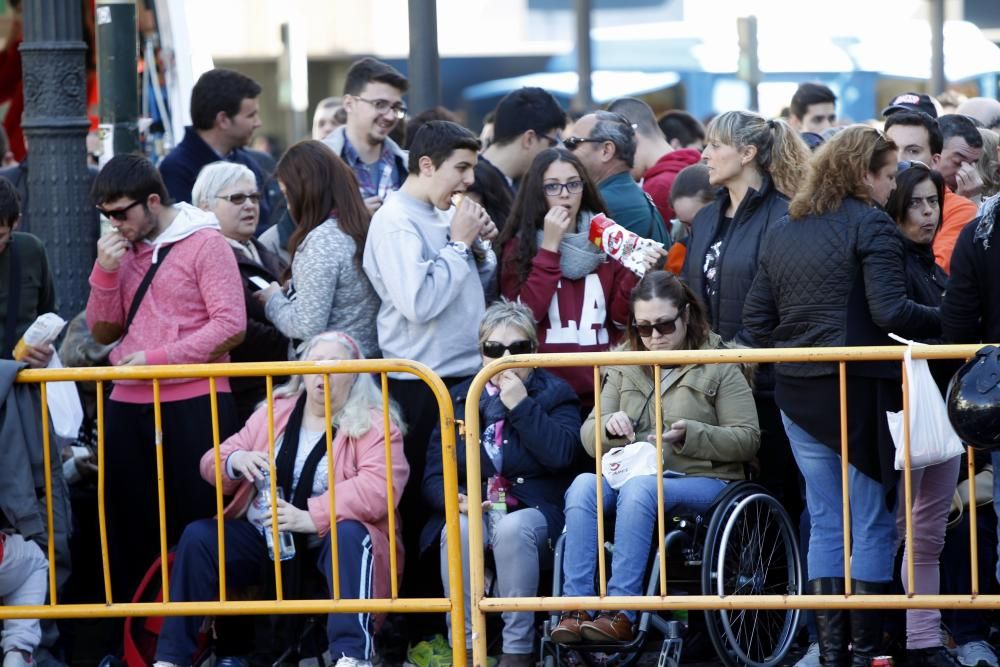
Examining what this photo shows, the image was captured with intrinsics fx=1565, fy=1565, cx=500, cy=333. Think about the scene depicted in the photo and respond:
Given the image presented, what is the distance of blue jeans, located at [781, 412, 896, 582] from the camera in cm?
574

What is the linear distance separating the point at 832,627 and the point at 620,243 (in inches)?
72.1

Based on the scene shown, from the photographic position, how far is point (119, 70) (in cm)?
744

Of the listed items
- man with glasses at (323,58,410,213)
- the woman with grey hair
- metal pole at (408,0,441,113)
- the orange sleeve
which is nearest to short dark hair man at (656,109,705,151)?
metal pole at (408,0,441,113)

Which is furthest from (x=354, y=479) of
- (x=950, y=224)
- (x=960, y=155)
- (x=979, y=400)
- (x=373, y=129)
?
(x=960, y=155)

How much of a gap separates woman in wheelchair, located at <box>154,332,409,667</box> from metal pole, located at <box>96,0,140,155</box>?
187cm

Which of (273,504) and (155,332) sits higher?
(155,332)

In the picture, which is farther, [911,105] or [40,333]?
[911,105]

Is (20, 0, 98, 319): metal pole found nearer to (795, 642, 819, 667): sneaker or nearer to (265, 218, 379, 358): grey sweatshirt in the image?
(265, 218, 379, 358): grey sweatshirt

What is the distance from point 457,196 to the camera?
7.16 metres

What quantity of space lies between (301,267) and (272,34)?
21.3 meters

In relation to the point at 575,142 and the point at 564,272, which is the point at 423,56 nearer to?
the point at 575,142

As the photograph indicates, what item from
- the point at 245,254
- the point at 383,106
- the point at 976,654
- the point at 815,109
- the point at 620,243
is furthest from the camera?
the point at 815,109

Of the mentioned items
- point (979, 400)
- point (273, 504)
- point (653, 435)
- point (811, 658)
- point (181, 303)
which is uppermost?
point (181, 303)

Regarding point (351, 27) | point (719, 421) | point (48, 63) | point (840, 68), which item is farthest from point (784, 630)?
point (351, 27)
